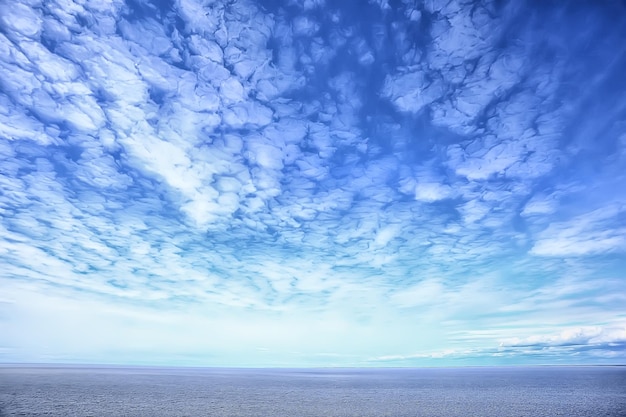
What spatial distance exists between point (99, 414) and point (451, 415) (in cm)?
4106

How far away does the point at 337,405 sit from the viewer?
46906 mm

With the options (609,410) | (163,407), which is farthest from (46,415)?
(609,410)

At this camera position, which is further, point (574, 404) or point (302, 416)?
point (574, 404)

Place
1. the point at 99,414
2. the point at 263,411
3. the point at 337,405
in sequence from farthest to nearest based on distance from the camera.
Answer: the point at 337,405 < the point at 263,411 < the point at 99,414

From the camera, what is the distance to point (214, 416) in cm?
3644

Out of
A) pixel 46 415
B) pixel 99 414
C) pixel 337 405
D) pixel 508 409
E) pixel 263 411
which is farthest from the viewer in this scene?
pixel 337 405

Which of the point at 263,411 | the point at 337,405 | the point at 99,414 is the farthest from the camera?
the point at 337,405

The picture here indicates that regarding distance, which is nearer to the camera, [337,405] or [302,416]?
[302,416]

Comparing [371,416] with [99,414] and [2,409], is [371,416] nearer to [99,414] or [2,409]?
[99,414]

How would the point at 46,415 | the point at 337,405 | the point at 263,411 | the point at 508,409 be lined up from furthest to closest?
the point at 337,405 → the point at 508,409 → the point at 263,411 → the point at 46,415

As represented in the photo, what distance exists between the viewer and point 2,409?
3712 cm

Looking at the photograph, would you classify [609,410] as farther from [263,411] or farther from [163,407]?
[163,407]

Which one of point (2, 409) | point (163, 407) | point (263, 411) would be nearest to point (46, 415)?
point (2, 409)

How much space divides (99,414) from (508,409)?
51508 millimetres
